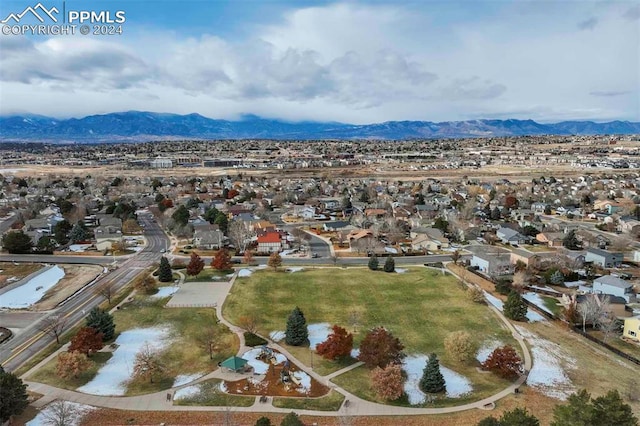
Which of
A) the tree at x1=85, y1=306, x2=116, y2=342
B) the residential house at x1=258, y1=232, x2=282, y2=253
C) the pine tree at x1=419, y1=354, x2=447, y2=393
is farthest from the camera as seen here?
the residential house at x1=258, y1=232, x2=282, y2=253

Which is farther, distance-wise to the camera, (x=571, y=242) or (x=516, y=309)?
(x=571, y=242)

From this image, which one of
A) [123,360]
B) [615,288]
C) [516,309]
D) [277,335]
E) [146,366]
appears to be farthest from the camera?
[615,288]

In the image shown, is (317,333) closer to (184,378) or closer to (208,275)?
(184,378)

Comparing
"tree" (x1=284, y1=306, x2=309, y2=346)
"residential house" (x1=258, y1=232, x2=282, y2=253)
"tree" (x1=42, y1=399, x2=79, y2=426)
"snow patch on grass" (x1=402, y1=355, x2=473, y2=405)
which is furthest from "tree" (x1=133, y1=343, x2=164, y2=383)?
"residential house" (x1=258, y1=232, x2=282, y2=253)

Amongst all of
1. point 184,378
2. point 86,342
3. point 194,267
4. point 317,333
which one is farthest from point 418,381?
point 194,267

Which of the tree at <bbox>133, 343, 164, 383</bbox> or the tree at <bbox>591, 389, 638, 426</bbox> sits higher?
the tree at <bbox>591, 389, 638, 426</bbox>

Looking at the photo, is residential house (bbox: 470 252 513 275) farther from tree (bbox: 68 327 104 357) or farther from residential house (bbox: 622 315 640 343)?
tree (bbox: 68 327 104 357)

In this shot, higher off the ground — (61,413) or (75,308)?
(61,413)

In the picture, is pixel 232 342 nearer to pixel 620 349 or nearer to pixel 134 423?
pixel 134 423
